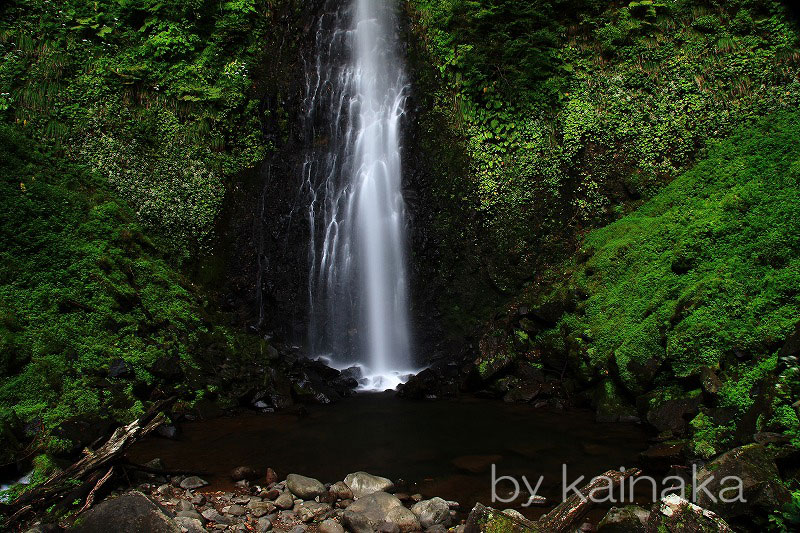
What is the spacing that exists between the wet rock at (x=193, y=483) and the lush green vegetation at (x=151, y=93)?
7601 mm

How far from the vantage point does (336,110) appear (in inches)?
560

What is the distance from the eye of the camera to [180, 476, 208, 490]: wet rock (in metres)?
5.27

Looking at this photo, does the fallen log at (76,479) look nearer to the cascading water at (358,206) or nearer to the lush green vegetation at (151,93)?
the cascading water at (358,206)

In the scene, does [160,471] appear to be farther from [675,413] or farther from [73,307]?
[675,413]

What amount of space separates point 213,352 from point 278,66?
10.2 m

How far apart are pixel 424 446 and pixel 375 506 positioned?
2.49 m

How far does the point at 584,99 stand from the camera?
40.9 ft

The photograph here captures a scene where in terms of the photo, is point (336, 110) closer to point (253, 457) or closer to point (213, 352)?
point (213, 352)

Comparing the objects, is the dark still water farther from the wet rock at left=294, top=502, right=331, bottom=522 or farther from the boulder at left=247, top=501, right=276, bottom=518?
the wet rock at left=294, top=502, right=331, bottom=522

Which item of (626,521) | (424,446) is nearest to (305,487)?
(424,446)

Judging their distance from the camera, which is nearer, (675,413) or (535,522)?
(535,522)

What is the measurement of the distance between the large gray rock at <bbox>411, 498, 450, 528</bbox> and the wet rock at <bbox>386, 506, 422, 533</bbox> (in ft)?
0.31

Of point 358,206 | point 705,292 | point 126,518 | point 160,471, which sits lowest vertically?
point 160,471

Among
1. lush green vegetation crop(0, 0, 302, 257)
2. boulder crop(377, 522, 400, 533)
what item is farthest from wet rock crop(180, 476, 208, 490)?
lush green vegetation crop(0, 0, 302, 257)
